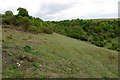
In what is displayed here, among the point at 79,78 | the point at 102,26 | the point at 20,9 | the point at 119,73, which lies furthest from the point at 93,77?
the point at 102,26

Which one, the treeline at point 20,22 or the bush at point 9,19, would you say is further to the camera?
the bush at point 9,19

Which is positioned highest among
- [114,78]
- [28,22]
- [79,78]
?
[28,22]

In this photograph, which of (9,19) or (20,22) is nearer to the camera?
(20,22)

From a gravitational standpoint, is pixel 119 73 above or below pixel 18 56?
below

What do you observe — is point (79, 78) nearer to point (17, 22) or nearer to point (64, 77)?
point (64, 77)

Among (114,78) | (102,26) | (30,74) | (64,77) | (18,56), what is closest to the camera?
(30,74)

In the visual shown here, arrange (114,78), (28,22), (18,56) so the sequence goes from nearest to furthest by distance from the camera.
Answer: (18,56) < (114,78) < (28,22)

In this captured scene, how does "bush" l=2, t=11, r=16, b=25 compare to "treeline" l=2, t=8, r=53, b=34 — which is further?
"bush" l=2, t=11, r=16, b=25

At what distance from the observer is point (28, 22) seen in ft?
81.0

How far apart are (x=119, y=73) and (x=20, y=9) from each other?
83.4ft

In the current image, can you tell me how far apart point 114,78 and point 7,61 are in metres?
8.53

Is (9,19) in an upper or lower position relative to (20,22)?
upper

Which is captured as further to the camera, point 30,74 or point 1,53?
point 1,53

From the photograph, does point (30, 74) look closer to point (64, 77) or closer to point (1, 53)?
point (64, 77)
